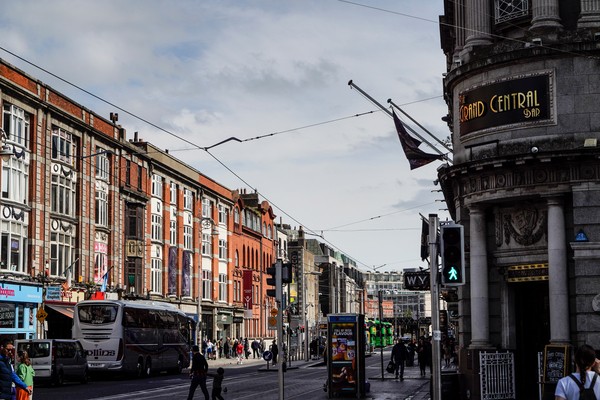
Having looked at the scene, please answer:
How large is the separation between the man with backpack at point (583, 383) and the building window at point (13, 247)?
39.8 meters

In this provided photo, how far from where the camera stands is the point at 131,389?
35.4 meters

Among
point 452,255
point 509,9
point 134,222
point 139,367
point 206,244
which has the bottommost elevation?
point 139,367

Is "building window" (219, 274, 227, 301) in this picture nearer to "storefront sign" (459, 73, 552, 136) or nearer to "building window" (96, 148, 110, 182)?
"building window" (96, 148, 110, 182)

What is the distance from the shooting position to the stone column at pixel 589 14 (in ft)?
85.1

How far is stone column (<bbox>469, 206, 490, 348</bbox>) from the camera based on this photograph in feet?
89.9

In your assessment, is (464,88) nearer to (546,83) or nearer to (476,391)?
(546,83)

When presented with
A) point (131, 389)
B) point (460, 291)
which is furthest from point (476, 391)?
point (131, 389)

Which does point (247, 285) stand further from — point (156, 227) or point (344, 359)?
point (344, 359)

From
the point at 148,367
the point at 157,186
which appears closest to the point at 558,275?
the point at 148,367

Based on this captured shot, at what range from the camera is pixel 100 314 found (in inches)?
1708

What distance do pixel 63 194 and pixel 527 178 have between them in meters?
33.0

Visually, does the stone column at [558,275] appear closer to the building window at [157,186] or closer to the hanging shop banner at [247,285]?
the building window at [157,186]

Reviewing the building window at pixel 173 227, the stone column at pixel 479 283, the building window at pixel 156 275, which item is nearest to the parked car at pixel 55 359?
the stone column at pixel 479 283

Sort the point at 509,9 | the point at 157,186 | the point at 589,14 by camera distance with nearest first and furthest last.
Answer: the point at 589,14
the point at 509,9
the point at 157,186
